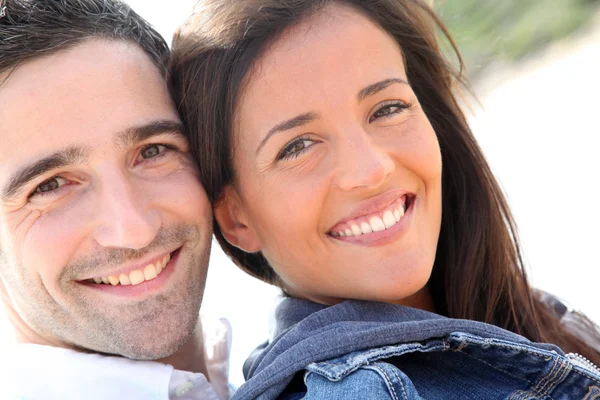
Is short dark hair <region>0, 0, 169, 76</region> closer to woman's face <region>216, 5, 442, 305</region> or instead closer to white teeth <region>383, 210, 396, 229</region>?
woman's face <region>216, 5, 442, 305</region>

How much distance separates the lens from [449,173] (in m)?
3.28

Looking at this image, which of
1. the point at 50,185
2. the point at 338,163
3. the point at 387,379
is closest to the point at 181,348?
the point at 50,185

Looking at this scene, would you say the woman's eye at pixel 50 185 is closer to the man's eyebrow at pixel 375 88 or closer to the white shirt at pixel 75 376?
the white shirt at pixel 75 376

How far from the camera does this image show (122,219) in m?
2.61

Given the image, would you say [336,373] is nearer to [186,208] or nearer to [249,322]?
[186,208]

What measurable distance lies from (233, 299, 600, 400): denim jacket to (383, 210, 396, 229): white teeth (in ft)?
1.15

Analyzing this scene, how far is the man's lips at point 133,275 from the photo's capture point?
2766 mm

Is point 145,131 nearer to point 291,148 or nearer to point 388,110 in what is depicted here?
point 291,148

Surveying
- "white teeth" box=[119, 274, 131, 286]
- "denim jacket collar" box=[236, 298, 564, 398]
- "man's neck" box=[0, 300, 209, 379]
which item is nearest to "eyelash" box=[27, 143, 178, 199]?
"white teeth" box=[119, 274, 131, 286]

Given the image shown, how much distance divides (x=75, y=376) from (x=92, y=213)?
0.56m

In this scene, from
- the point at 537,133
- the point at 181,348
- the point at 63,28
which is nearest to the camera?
the point at 63,28

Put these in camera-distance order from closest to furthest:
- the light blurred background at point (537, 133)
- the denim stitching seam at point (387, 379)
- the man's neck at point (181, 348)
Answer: the denim stitching seam at point (387, 379) < the man's neck at point (181, 348) < the light blurred background at point (537, 133)

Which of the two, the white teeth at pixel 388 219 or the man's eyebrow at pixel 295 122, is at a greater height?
the man's eyebrow at pixel 295 122

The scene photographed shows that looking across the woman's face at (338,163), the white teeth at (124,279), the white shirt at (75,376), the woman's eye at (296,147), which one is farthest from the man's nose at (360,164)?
the white shirt at (75,376)
